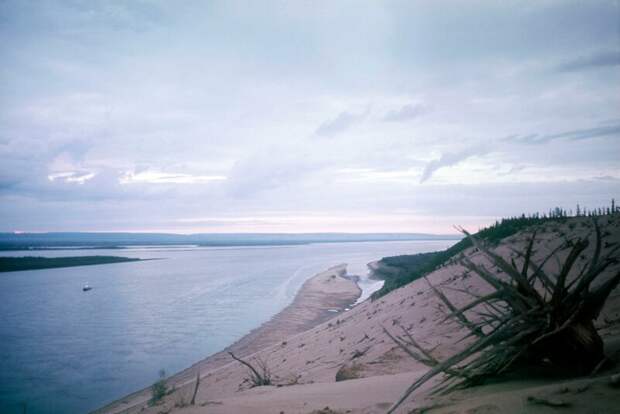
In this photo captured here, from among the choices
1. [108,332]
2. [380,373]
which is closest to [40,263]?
[108,332]

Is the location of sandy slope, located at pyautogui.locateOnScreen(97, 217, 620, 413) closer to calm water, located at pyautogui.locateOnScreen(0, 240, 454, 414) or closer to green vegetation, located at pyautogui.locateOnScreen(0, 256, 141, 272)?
calm water, located at pyautogui.locateOnScreen(0, 240, 454, 414)

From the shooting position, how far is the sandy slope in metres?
2.55

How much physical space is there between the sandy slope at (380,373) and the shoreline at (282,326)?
902mm

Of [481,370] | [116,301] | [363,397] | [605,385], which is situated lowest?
[116,301]

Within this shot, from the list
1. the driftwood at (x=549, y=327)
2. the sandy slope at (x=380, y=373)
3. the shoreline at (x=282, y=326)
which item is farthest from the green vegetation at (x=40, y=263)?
the driftwood at (x=549, y=327)

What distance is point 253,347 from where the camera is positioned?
15.8 m

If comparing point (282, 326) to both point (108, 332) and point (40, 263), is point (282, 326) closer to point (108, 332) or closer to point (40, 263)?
point (108, 332)

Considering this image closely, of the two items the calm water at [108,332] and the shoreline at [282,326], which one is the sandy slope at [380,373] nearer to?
the shoreline at [282,326]

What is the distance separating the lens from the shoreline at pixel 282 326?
36.3 ft

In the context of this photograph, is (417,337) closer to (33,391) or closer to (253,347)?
(253,347)

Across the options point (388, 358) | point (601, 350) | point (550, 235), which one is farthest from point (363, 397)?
point (550, 235)

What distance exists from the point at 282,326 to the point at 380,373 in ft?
45.7

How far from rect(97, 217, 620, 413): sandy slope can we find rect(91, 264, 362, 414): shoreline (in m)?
0.90

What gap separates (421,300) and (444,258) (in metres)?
8.61
